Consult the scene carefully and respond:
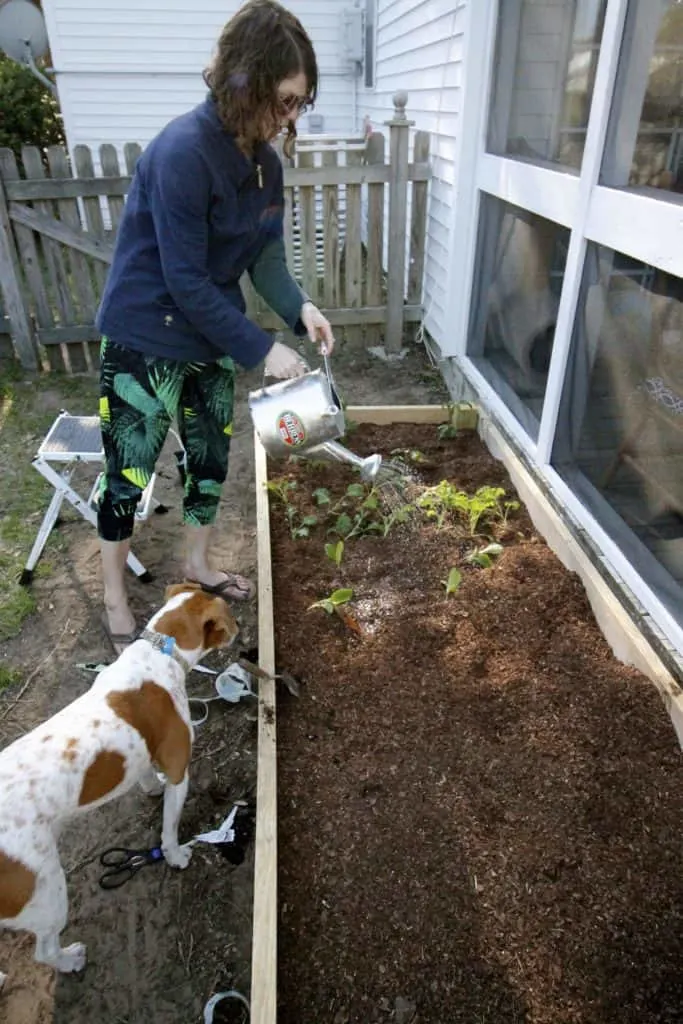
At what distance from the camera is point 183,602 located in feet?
6.95

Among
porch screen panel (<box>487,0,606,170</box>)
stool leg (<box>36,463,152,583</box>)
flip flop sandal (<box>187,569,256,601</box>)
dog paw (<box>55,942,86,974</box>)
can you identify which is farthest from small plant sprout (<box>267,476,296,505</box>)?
dog paw (<box>55,942,86,974</box>)

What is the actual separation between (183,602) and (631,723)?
1.36 m

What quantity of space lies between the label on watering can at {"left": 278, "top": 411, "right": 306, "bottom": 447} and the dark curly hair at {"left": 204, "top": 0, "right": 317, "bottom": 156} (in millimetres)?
892

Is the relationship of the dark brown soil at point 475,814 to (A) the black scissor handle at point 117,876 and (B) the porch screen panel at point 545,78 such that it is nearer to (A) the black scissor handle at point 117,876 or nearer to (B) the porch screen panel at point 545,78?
(A) the black scissor handle at point 117,876

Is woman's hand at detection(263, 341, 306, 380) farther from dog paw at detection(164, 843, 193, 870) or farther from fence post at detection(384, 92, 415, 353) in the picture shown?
fence post at detection(384, 92, 415, 353)

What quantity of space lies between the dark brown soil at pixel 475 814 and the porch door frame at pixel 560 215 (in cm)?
37

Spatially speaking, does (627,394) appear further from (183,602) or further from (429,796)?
(183,602)

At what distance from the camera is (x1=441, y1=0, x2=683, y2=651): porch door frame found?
7.11 ft

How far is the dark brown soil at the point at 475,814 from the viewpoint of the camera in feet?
5.08

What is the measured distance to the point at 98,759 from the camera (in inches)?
68.2

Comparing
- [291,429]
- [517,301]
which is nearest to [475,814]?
[291,429]

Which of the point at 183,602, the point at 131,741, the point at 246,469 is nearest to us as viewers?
the point at 131,741

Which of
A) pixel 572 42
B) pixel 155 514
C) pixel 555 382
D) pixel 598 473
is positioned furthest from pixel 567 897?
pixel 572 42

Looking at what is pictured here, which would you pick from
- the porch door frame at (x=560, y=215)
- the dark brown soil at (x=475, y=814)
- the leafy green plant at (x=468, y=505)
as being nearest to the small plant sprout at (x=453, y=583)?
the dark brown soil at (x=475, y=814)
